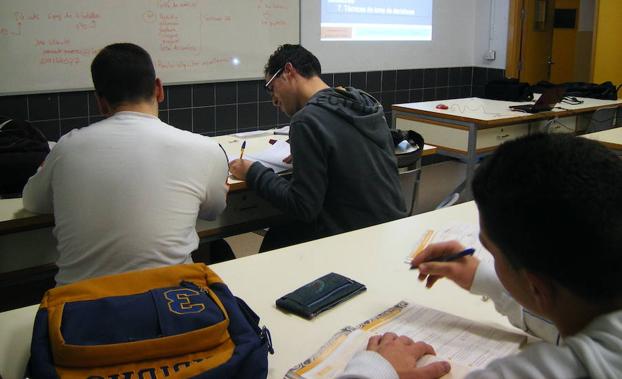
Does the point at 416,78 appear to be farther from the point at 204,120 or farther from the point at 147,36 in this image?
the point at 147,36

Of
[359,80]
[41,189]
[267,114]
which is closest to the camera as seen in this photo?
[41,189]

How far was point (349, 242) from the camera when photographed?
1817 mm

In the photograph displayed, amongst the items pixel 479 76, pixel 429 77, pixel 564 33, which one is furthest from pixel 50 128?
pixel 564 33

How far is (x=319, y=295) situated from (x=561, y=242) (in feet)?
2.42

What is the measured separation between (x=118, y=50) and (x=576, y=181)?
5.01 feet

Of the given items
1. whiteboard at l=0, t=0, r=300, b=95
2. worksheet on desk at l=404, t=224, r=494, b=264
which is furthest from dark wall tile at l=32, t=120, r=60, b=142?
worksheet on desk at l=404, t=224, r=494, b=264

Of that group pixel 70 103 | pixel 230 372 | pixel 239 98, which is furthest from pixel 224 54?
pixel 230 372

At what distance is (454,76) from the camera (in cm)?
639

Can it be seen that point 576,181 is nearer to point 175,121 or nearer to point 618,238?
point 618,238

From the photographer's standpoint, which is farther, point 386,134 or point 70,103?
point 70,103

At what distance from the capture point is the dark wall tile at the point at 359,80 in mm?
5461

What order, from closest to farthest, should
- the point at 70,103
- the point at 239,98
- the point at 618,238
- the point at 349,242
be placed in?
1. the point at 618,238
2. the point at 349,242
3. the point at 70,103
4. the point at 239,98

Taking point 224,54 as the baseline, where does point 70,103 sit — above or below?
below

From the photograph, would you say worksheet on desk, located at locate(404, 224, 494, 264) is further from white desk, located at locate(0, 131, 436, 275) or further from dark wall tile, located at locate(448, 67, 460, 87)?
dark wall tile, located at locate(448, 67, 460, 87)
